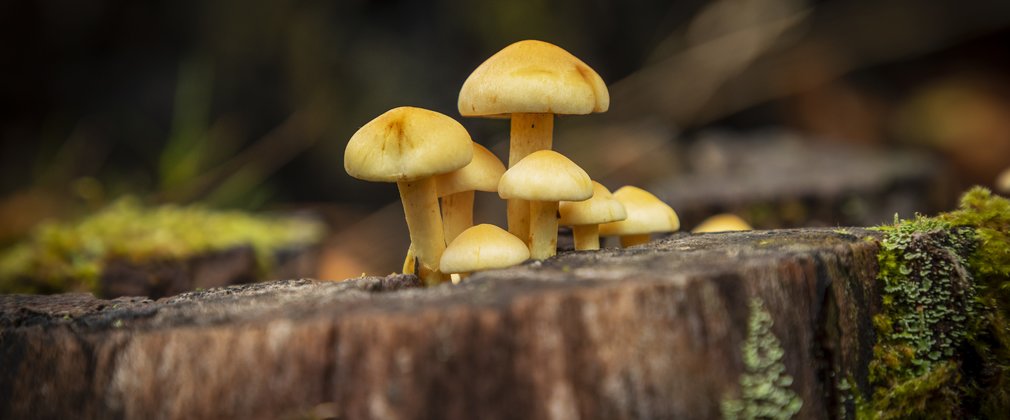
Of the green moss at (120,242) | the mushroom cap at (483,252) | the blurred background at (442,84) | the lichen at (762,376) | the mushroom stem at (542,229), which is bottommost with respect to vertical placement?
the lichen at (762,376)

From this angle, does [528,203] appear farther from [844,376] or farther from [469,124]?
[469,124]

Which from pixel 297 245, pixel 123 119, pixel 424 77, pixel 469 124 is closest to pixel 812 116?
pixel 469 124

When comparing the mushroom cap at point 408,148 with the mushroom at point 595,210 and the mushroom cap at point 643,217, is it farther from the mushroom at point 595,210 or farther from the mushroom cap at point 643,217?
the mushroom cap at point 643,217

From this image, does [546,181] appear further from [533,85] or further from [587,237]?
[587,237]

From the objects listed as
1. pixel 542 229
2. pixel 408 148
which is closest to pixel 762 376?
pixel 542 229

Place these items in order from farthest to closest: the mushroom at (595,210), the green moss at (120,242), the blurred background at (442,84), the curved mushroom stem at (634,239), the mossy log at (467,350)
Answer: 1. the blurred background at (442,84)
2. the green moss at (120,242)
3. the curved mushroom stem at (634,239)
4. the mushroom at (595,210)
5. the mossy log at (467,350)

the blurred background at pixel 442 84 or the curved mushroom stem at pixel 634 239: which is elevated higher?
the blurred background at pixel 442 84

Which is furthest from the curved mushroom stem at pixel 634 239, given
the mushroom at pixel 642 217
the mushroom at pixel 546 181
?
the mushroom at pixel 546 181
